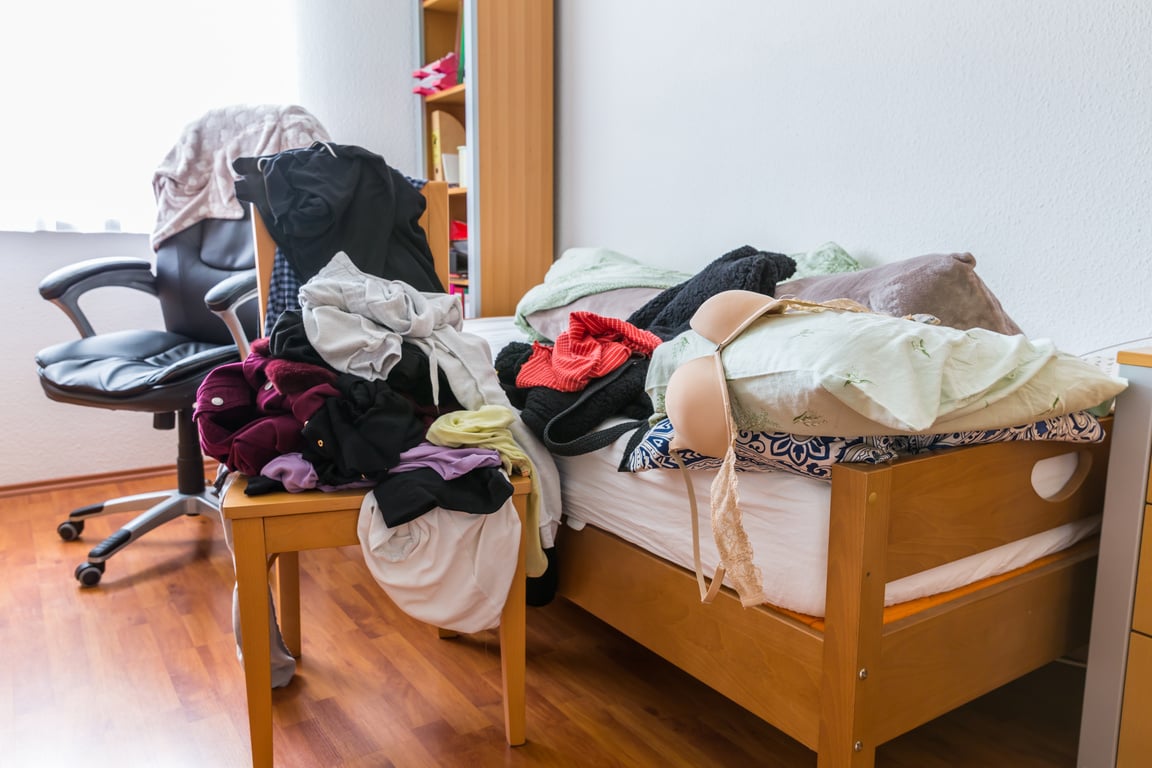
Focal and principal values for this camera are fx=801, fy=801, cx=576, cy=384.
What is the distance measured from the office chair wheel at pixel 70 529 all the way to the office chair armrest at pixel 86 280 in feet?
1.67

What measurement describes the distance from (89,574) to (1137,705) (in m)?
2.02

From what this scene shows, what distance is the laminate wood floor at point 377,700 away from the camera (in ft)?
4.02

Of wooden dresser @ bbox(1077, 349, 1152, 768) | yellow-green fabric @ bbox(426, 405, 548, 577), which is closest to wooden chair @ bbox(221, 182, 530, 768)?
yellow-green fabric @ bbox(426, 405, 548, 577)

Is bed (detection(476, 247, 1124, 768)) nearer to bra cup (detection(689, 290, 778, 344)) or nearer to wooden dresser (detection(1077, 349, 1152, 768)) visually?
wooden dresser (detection(1077, 349, 1152, 768))

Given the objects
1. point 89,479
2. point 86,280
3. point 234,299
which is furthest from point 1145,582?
point 89,479

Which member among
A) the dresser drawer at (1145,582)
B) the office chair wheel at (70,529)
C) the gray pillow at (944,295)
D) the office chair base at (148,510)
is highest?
the gray pillow at (944,295)

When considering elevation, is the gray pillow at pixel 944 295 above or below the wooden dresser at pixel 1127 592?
above

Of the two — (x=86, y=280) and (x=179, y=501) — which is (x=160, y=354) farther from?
(x=179, y=501)

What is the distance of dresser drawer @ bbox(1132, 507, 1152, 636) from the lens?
1007 mm

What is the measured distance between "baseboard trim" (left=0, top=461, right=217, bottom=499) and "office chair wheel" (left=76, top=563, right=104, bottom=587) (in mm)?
859

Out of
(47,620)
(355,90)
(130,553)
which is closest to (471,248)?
(355,90)

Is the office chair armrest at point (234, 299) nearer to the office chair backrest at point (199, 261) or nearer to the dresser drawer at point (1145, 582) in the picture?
the office chair backrest at point (199, 261)

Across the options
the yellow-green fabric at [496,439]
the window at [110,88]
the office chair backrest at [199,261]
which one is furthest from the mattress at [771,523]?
the window at [110,88]

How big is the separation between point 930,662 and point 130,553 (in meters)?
1.93
